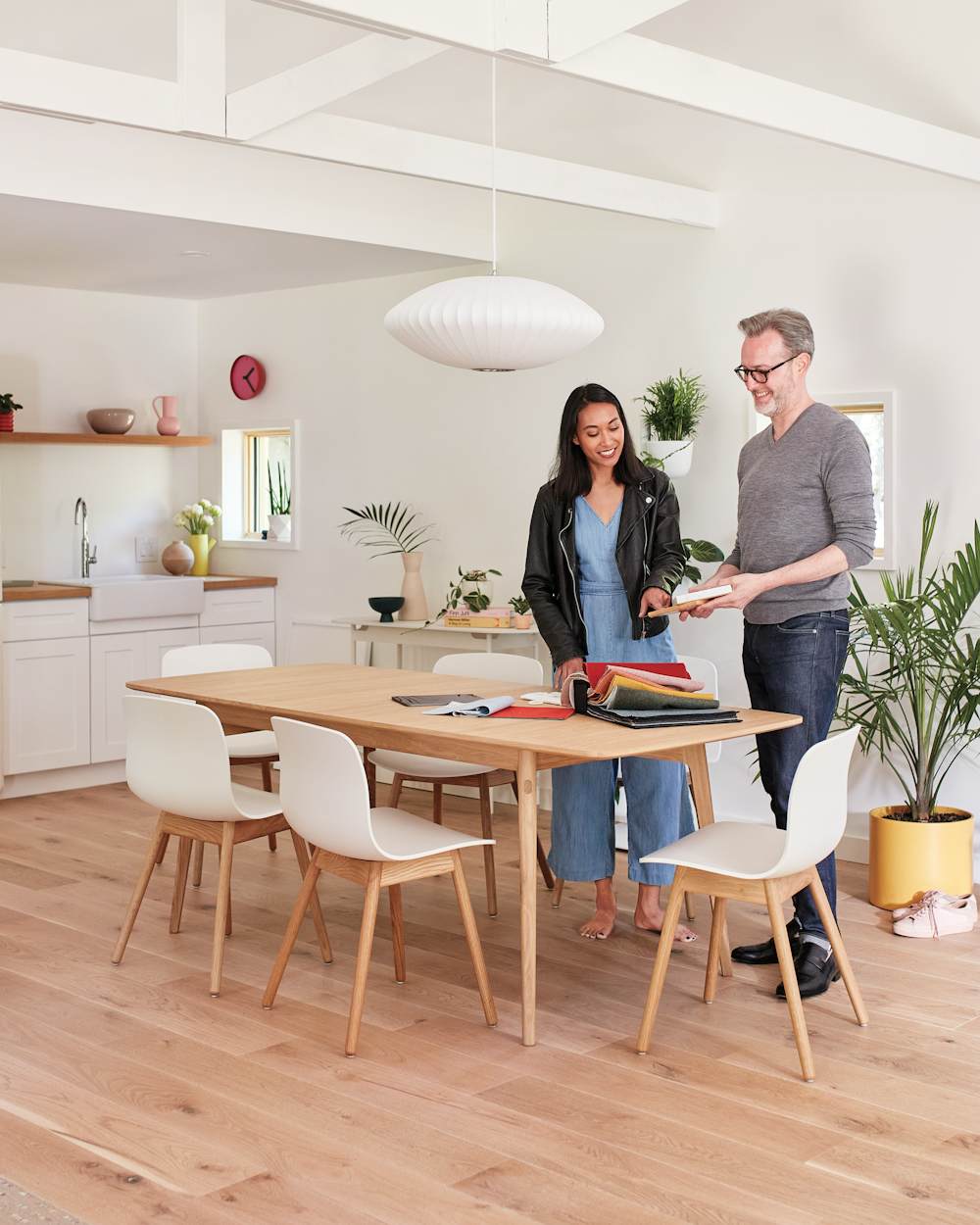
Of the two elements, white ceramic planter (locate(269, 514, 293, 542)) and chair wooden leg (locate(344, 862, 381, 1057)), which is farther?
white ceramic planter (locate(269, 514, 293, 542))

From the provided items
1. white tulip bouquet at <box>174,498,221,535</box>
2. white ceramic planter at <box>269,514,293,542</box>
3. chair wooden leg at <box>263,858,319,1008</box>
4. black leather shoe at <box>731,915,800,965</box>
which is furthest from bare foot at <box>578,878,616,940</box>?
white tulip bouquet at <box>174,498,221,535</box>

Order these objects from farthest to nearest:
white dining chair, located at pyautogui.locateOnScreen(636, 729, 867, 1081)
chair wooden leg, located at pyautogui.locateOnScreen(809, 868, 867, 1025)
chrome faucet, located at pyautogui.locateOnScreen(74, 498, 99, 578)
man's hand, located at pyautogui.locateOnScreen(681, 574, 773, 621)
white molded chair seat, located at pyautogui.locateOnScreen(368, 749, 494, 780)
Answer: chrome faucet, located at pyautogui.locateOnScreen(74, 498, 99, 578)
white molded chair seat, located at pyautogui.locateOnScreen(368, 749, 494, 780)
man's hand, located at pyautogui.locateOnScreen(681, 574, 773, 621)
chair wooden leg, located at pyautogui.locateOnScreen(809, 868, 867, 1025)
white dining chair, located at pyautogui.locateOnScreen(636, 729, 867, 1081)

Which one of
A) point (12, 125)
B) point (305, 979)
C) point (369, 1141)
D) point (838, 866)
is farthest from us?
point (838, 866)

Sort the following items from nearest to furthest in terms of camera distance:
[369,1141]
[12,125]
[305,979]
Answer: [369,1141] → [305,979] → [12,125]

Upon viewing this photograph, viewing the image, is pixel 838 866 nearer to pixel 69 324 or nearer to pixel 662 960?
pixel 662 960

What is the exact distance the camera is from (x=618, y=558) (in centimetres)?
400

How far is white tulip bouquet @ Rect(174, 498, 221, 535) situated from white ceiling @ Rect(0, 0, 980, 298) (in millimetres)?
1340

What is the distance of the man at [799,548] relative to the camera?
11.8 ft

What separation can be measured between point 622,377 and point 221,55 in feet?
8.40

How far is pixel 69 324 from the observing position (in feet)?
23.0

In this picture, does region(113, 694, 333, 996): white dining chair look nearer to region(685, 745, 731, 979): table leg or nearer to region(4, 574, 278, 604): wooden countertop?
region(685, 745, 731, 979): table leg

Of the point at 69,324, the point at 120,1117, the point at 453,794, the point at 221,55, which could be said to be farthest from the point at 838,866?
the point at 69,324

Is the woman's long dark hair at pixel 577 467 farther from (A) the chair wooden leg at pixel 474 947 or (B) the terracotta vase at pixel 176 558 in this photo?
(B) the terracotta vase at pixel 176 558

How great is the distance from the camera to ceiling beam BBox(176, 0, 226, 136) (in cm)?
343
